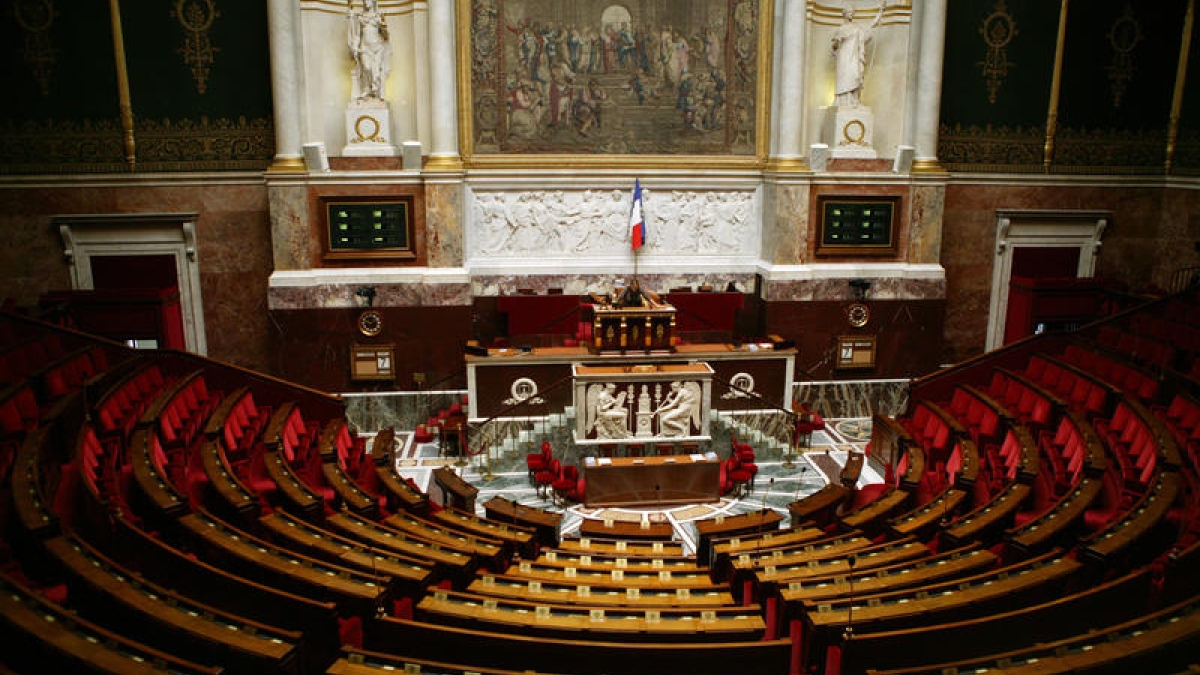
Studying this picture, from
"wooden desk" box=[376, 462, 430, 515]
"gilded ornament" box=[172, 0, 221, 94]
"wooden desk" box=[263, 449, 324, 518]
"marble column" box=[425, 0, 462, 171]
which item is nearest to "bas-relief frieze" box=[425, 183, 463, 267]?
"marble column" box=[425, 0, 462, 171]

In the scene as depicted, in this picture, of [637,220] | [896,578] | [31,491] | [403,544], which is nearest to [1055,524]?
[896,578]

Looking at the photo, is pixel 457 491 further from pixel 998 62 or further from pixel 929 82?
pixel 998 62

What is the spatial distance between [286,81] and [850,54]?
1002cm

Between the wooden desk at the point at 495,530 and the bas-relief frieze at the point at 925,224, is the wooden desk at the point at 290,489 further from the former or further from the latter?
the bas-relief frieze at the point at 925,224

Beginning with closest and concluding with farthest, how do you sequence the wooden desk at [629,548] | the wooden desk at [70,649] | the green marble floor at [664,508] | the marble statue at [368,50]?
the wooden desk at [70,649] < the wooden desk at [629,548] < the green marble floor at [664,508] < the marble statue at [368,50]

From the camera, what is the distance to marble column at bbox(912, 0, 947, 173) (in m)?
14.4

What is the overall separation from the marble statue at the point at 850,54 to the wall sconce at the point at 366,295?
917 cm

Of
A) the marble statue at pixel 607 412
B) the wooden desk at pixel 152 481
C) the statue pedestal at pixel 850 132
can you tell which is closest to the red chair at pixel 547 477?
the marble statue at pixel 607 412

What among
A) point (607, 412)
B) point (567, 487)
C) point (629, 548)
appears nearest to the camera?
point (629, 548)

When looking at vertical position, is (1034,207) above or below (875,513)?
above

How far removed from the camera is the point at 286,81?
13.5m

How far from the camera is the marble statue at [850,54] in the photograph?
14.6 metres

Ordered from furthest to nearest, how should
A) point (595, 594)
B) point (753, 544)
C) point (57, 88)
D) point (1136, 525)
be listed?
1. point (57, 88)
2. point (753, 544)
3. point (1136, 525)
4. point (595, 594)

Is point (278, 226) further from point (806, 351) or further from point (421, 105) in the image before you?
point (806, 351)
